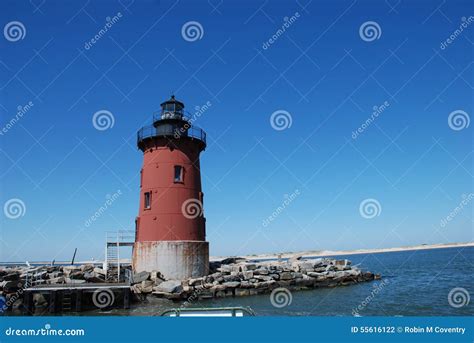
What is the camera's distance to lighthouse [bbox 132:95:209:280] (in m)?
24.6

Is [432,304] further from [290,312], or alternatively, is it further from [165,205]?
[165,205]

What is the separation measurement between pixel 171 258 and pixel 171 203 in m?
3.77

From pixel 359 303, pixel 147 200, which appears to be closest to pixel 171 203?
pixel 147 200

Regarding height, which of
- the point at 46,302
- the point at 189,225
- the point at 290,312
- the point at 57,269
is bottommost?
the point at 290,312

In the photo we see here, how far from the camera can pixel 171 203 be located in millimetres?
25562

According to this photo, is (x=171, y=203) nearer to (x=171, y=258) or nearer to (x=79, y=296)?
(x=171, y=258)

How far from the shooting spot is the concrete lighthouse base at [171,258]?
24344 mm

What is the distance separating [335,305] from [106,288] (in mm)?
13219

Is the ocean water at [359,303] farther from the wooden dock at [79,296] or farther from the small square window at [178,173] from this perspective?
the small square window at [178,173]

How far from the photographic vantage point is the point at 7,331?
7531 mm

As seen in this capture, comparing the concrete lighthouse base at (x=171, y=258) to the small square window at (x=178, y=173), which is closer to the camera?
the concrete lighthouse base at (x=171, y=258)

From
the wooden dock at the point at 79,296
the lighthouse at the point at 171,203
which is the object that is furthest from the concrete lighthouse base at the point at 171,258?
the wooden dock at the point at 79,296

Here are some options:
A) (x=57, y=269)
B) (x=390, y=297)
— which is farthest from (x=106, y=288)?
(x=390, y=297)

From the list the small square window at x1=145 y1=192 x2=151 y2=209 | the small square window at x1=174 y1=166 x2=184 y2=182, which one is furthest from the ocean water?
the small square window at x1=174 y1=166 x2=184 y2=182
